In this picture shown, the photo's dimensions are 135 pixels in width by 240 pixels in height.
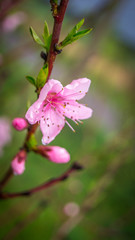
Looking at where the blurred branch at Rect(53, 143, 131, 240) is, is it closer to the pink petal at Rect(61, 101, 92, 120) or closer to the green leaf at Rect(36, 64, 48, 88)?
the pink petal at Rect(61, 101, 92, 120)

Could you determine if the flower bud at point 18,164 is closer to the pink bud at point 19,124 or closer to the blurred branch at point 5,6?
the pink bud at point 19,124

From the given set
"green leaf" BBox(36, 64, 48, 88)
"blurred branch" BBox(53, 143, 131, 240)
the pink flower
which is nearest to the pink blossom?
"blurred branch" BBox(53, 143, 131, 240)

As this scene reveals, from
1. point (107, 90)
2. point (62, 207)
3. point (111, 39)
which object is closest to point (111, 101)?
point (107, 90)

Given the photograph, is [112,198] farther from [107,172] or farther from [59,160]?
[59,160]

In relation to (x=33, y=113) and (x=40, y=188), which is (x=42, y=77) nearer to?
(x=33, y=113)

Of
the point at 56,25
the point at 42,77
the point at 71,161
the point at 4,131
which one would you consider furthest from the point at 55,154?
the point at 71,161

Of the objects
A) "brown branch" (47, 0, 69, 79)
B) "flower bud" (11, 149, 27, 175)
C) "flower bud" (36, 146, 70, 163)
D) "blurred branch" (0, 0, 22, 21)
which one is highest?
"blurred branch" (0, 0, 22, 21)
